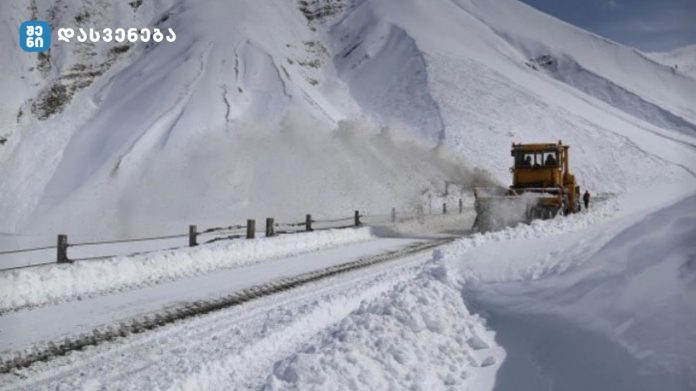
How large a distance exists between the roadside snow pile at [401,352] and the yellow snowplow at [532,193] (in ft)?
49.7

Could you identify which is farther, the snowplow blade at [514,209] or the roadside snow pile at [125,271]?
the snowplow blade at [514,209]

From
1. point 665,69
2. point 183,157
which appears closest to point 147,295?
point 183,157

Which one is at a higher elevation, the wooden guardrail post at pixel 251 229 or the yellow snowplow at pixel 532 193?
the yellow snowplow at pixel 532 193

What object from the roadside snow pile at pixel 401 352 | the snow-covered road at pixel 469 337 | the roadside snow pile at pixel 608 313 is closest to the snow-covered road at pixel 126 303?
the snow-covered road at pixel 469 337

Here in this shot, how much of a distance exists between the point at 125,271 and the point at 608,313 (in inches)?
393

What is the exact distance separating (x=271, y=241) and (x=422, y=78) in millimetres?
54997

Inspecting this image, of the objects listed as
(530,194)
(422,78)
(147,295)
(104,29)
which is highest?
(104,29)

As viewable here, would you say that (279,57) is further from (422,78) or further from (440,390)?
(440,390)

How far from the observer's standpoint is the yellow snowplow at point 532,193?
21.5 metres

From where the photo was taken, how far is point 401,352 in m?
5.68

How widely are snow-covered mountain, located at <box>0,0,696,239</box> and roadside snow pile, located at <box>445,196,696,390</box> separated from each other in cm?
3118

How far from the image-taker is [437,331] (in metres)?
6.33

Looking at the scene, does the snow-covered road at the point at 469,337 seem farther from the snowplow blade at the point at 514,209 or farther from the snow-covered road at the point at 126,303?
the snowplow blade at the point at 514,209

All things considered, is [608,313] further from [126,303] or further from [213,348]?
[126,303]
